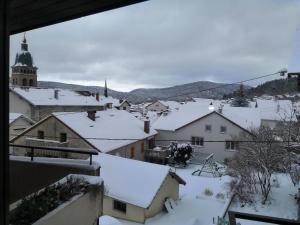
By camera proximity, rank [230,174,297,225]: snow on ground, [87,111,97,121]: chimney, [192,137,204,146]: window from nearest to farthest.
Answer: [230,174,297,225]: snow on ground
[87,111,97,121]: chimney
[192,137,204,146]: window

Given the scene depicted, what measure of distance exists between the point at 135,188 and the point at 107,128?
9.10 metres

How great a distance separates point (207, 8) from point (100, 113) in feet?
68.0

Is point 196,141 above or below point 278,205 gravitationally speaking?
above

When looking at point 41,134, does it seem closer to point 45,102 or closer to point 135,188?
point 135,188

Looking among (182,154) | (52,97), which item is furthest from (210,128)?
(52,97)

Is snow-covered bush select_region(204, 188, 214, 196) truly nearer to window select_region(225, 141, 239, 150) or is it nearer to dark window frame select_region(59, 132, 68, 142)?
window select_region(225, 141, 239, 150)

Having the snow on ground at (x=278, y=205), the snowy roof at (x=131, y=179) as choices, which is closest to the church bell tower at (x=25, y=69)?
the snowy roof at (x=131, y=179)

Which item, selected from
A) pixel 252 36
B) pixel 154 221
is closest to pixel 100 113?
pixel 154 221

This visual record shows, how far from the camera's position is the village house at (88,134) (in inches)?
752

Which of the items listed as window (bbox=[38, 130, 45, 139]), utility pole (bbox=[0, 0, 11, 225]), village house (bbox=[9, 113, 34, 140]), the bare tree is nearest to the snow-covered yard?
the bare tree

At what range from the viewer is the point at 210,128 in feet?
84.2

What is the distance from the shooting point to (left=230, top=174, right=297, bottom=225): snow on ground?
12962 millimetres

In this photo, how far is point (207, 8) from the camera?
3977mm

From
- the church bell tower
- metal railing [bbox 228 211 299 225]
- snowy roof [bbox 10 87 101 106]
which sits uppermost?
the church bell tower
